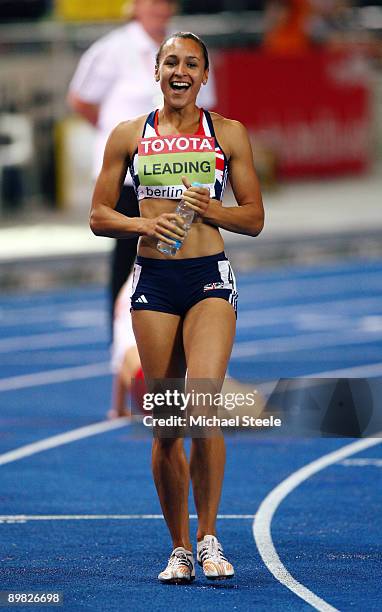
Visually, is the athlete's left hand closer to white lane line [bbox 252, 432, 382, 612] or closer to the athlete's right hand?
the athlete's right hand

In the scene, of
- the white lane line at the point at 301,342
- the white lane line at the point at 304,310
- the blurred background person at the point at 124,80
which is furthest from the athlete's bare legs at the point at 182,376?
the white lane line at the point at 304,310

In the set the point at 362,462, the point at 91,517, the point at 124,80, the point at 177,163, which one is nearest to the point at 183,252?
the point at 177,163

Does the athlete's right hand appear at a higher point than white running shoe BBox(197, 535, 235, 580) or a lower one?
higher

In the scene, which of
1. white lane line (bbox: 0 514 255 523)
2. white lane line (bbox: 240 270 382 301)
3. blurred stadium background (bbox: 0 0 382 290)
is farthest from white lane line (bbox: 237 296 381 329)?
white lane line (bbox: 0 514 255 523)

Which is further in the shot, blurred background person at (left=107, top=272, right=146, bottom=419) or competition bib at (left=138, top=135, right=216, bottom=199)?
blurred background person at (left=107, top=272, right=146, bottom=419)

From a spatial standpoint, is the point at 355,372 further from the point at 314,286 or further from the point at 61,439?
the point at 314,286

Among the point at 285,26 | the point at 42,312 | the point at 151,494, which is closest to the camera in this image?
the point at 151,494

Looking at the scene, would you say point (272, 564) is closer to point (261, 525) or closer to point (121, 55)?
point (261, 525)

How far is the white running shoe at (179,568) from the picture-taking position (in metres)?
6.31

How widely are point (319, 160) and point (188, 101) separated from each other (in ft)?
67.8

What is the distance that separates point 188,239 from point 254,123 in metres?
19.2

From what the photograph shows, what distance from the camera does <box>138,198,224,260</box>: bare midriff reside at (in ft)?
20.7

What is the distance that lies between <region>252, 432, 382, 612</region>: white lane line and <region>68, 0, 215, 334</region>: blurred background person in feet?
6.99

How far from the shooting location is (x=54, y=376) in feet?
39.9
